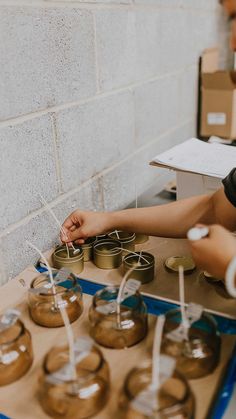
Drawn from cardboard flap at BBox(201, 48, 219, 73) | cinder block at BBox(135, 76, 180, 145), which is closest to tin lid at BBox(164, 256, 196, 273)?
cinder block at BBox(135, 76, 180, 145)

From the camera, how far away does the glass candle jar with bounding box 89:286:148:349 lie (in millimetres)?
868

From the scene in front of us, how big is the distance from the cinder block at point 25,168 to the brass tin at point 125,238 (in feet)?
0.74

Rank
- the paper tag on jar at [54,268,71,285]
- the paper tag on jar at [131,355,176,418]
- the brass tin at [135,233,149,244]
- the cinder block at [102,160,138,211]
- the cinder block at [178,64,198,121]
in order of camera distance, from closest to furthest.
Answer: the paper tag on jar at [131,355,176,418] → the paper tag on jar at [54,268,71,285] → the brass tin at [135,233,149,244] → the cinder block at [102,160,138,211] → the cinder block at [178,64,198,121]

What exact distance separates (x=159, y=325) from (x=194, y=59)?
80.9 inches

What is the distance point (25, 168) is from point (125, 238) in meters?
0.35

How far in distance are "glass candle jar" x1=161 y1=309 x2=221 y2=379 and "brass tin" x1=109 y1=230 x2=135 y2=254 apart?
447 millimetres

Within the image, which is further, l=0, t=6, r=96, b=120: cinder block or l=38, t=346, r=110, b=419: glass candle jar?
l=0, t=6, r=96, b=120: cinder block

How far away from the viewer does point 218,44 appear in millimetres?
3018

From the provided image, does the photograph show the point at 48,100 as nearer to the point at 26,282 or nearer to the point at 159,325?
the point at 26,282

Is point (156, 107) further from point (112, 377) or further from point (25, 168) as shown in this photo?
point (112, 377)

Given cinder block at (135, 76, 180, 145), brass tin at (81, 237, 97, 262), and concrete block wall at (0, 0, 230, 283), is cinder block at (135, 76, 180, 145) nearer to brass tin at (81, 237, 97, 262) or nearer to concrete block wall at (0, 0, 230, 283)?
concrete block wall at (0, 0, 230, 283)

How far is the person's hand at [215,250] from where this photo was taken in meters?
0.88

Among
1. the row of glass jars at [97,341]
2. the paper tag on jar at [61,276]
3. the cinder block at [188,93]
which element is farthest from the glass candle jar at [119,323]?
the cinder block at [188,93]

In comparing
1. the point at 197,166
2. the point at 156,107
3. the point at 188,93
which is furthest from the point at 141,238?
the point at 188,93
